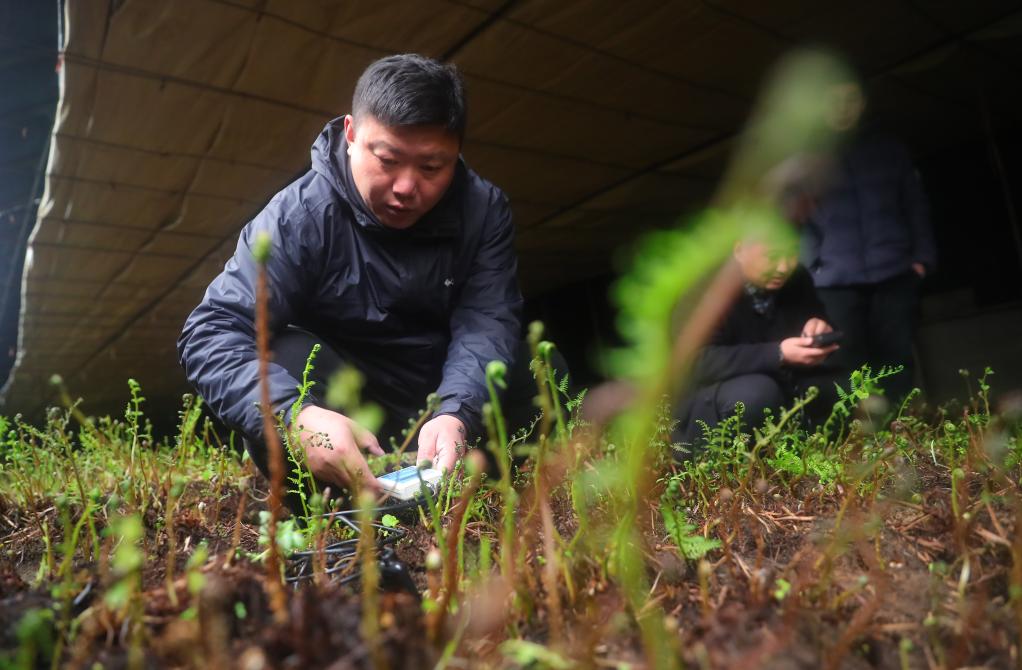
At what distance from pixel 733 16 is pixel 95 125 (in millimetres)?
3552

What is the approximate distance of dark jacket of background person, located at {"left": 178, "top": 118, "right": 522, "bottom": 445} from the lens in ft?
6.63

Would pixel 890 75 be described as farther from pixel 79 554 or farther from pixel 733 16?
pixel 79 554

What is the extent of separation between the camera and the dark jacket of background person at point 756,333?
2934 mm

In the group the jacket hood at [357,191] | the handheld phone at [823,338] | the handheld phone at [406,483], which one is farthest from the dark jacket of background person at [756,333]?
the handheld phone at [406,483]

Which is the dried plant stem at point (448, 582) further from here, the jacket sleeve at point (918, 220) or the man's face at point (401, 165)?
the jacket sleeve at point (918, 220)

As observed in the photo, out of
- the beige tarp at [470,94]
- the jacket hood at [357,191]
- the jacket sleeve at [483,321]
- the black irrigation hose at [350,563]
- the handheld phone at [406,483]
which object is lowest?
the black irrigation hose at [350,563]

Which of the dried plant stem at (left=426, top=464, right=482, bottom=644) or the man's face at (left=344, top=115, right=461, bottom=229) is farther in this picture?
the man's face at (left=344, top=115, right=461, bottom=229)

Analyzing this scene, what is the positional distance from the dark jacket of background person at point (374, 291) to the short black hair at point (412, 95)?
0.91 feet

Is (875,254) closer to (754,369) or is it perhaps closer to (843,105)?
(754,369)

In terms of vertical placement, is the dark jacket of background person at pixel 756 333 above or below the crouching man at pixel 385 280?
below

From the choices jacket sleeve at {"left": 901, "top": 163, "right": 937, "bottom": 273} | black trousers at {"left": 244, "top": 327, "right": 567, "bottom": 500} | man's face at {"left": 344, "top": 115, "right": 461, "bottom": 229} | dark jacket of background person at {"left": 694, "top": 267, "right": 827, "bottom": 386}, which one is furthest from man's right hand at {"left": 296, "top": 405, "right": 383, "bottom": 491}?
jacket sleeve at {"left": 901, "top": 163, "right": 937, "bottom": 273}

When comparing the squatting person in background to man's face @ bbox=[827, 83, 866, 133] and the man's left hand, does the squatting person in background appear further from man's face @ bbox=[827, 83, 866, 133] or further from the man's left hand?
man's face @ bbox=[827, 83, 866, 133]

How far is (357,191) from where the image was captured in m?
2.26

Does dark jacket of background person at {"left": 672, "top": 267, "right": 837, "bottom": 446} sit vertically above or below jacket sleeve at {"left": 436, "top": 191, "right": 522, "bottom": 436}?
below
